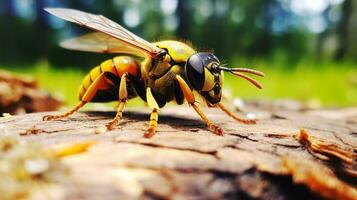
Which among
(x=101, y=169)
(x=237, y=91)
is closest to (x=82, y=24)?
(x=101, y=169)

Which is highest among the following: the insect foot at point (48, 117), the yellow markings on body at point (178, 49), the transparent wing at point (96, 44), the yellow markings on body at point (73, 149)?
the transparent wing at point (96, 44)

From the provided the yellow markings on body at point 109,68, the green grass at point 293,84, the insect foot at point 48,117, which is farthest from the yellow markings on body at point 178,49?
the green grass at point 293,84

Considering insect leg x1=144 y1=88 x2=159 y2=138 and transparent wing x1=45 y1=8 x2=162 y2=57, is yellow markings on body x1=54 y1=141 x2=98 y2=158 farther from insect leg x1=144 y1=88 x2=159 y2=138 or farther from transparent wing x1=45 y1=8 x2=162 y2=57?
transparent wing x1=45 y1=8 x2=162 y2=57

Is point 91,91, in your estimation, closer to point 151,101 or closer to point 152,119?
point 151,101

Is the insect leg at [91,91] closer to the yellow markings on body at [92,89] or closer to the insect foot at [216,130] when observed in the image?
the yellow markings on body at [92,89]

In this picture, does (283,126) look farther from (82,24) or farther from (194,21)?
(194,21)

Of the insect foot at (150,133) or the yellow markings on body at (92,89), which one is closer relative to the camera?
the insect foot at (150,133)
